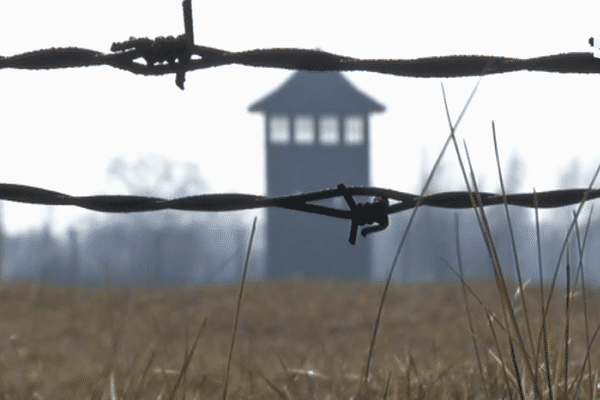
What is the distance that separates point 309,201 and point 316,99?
86.1 ft

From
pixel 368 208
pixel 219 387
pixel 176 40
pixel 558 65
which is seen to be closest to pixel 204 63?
pixel 176 40

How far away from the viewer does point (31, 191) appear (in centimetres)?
120

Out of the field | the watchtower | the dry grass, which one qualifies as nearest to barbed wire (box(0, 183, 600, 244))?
the dry grass

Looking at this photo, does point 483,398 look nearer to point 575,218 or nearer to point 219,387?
point 575,218

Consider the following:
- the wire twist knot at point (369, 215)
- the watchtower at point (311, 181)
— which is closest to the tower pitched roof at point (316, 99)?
the watchtower at point (311, 181)

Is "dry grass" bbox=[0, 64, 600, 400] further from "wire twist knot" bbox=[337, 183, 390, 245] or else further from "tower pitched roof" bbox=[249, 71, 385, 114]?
"tower pitched roof" bbox=[249, 71, 385, 114]

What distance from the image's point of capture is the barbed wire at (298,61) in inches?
44.3

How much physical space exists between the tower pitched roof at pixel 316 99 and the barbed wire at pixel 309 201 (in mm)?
24853

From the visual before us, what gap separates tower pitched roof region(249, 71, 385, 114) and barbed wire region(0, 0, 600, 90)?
2487 cm

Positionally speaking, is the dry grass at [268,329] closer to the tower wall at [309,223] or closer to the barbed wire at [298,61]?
the barbed wire at [298,61]

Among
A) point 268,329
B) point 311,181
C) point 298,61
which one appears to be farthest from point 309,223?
point 298,61

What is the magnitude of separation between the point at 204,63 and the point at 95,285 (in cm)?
1091

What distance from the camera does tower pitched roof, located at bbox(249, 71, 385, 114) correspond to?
86.2 feet

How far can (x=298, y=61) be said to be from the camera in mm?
1153
